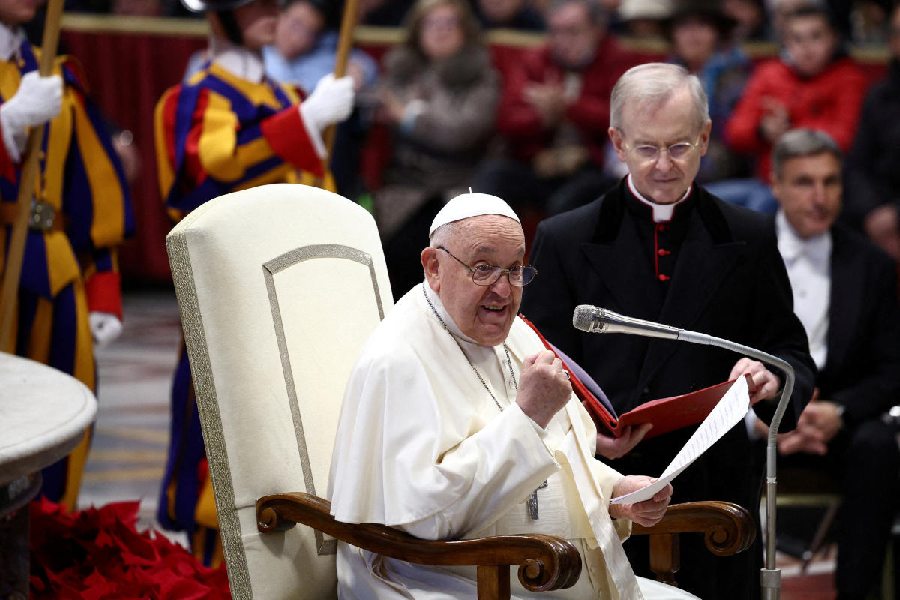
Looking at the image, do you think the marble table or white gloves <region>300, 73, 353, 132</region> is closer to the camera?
the marble table

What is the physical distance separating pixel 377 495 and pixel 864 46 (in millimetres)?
7616

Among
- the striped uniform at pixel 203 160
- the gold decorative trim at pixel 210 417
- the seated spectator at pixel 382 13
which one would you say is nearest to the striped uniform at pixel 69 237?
the striped uniform at pixel 203 160

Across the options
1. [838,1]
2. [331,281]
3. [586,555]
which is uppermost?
[838,1]

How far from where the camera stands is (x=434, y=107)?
28.7ft

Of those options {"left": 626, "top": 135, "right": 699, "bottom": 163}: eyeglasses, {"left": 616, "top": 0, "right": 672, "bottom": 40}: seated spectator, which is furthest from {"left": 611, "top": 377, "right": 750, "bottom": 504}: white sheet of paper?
{"left": 616, "top": 0, "right": 672, "bottom": 40}: seated spectator

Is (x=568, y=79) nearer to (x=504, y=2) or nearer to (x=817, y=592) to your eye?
(x=504, y=2)

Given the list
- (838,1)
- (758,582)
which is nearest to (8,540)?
(758,582)

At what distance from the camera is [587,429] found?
350cm

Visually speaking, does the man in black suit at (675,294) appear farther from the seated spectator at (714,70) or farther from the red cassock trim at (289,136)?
the seated spectator at (714,70)

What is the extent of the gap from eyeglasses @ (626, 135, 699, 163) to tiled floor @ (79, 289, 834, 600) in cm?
219

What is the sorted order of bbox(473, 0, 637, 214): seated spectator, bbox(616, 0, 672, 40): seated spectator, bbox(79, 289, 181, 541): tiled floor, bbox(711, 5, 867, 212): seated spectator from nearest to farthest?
bbox(79, 289, 181, 541): tiled floor, bbox(711, 5, 867, 212): seated spectator, bbox(473, 0, 637, 214): seated spectator, bbox(616, 0, 672, 40): seated spectator

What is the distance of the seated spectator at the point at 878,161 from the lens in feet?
23.0

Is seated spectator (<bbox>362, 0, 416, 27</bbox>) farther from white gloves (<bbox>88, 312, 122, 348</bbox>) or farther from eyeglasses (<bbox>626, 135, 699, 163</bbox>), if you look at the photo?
eyeglasses (<bbox>626, 135, 699, 163</bbox>)

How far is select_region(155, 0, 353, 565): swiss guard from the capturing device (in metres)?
5.21
